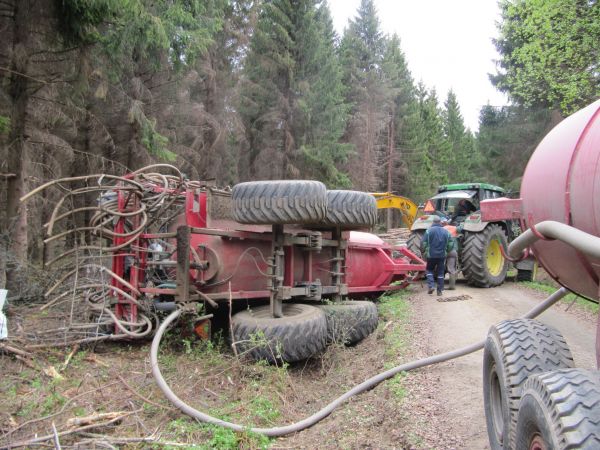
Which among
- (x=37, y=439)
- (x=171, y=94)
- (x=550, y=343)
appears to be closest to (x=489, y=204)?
(x=550, y=343)

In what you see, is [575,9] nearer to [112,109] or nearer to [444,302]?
[444,302]

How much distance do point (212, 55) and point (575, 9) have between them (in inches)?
582

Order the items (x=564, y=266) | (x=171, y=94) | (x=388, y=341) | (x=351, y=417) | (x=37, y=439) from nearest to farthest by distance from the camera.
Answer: (x=564, y=266) < (x=37, y=439) < (x=351, y=417) < (x=388, y=341) < (x=171, y=94)

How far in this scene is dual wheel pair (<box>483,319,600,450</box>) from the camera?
5.54ft

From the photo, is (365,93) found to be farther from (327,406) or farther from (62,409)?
(62,409)

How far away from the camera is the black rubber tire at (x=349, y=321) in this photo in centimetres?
613

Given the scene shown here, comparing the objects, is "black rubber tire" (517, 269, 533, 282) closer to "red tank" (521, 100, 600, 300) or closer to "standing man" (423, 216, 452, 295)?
"standing man" (423, 216, 452, 295)

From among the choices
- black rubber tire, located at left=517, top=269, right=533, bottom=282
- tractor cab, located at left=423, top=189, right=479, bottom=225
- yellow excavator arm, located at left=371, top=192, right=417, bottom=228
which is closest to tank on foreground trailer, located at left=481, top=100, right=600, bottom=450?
tractor cab, located at left=423, top=189, right=479, bottom=225

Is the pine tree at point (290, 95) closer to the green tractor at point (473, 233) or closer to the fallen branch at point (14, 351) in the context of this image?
the green tractor at point (473, 233)

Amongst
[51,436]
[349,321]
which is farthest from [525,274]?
[51,436]

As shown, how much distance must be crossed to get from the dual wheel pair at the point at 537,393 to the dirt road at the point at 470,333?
56 centimetres

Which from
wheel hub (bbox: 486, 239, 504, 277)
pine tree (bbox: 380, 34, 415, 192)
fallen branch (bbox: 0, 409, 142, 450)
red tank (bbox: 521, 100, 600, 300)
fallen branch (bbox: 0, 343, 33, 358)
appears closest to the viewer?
red tank (bbox: 521, 100, 600, 300)

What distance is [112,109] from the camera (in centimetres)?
1455

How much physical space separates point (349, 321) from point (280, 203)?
2.02m
